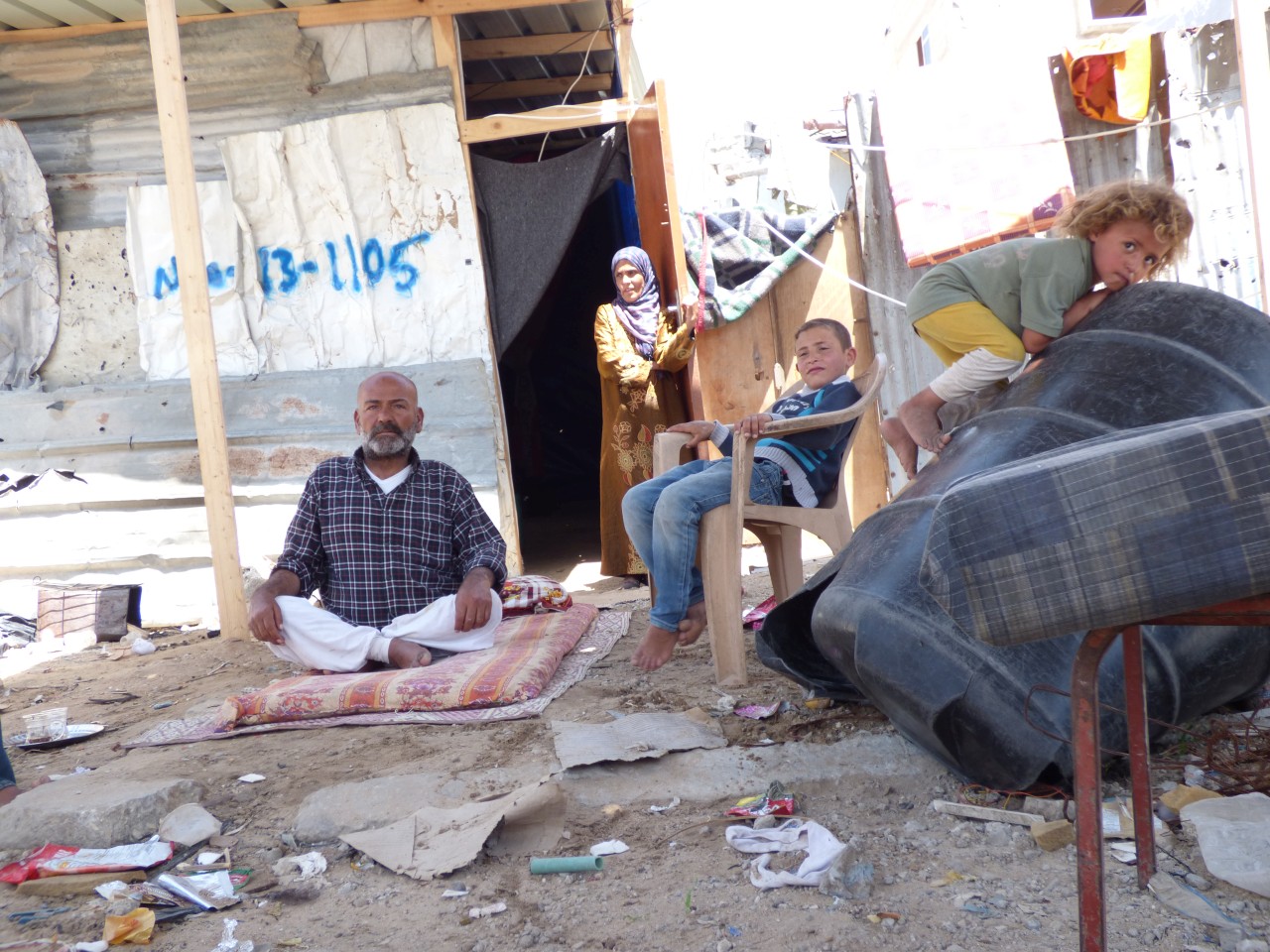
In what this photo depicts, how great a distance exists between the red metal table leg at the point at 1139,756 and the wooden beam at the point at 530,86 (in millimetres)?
6959

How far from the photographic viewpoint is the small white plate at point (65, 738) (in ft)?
11.8

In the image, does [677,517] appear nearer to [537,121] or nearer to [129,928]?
[129,928]

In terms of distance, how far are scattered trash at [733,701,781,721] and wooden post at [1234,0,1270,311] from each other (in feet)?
11.6

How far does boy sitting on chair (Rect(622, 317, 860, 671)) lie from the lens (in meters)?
3.79

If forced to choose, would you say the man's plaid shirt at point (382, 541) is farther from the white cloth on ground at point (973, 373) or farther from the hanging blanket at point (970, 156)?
the hanging blanket at point (970, 156)

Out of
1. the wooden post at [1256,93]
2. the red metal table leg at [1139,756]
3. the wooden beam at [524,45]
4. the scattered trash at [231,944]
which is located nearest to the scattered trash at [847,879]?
the red metal table leg at [1139,756]

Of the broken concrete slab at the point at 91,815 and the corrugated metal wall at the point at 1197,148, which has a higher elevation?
the corrugated metal wall at the point at 1197,148

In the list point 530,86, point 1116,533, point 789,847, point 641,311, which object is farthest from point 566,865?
Result: point 530,86

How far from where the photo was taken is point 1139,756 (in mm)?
1858

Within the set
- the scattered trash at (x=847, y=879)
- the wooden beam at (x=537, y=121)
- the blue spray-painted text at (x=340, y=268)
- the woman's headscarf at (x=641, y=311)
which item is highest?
the wooden beam at (x=537, y=121)

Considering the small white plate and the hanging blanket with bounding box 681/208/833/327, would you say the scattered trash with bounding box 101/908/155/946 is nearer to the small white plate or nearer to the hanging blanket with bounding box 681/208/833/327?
the small white plate

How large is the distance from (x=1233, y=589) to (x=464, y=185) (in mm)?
5774

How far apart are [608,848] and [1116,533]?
4.80 ft

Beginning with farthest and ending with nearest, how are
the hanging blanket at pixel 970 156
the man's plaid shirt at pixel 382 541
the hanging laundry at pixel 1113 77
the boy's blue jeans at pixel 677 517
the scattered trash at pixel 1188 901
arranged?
the hanging blanket at pixel 970 156, the hanging laundry at pixel 1113 77, the man's plaid shirt at pixel 382 541, the boy's blue jeans at pixel 677 517, the scattered trash at pixel 1188 901
